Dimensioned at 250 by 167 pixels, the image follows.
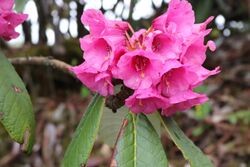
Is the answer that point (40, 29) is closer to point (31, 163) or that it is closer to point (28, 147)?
point (31, 163)

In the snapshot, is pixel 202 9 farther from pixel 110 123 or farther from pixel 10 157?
pixel 10 157

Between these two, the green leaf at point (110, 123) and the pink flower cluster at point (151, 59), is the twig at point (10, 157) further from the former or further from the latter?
the pink flower cluster at point (151, 59)

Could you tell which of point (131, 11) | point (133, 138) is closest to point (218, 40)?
point (131, 11)

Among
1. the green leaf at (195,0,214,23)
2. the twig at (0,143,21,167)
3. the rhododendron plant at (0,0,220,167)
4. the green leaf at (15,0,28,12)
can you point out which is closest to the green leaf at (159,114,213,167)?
the rhododendron plant at (0,0,220,167)

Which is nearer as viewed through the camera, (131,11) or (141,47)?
(141,47)

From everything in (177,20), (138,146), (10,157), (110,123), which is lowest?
(10,157)

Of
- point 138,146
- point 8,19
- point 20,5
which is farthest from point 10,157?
point 138,146

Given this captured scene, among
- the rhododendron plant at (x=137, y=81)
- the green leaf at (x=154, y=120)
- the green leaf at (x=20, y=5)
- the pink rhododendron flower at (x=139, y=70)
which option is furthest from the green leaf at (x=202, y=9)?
the pink rhododendron flower at (x=139, y=70)
